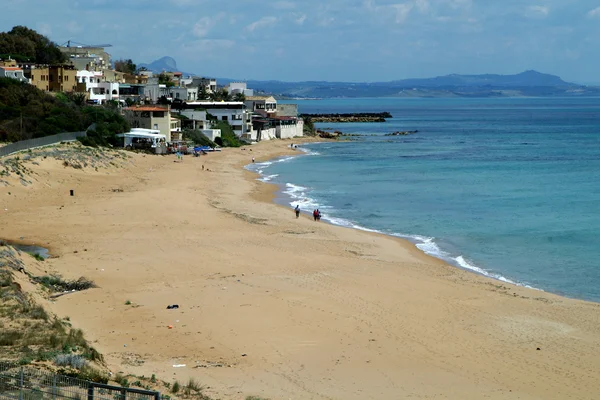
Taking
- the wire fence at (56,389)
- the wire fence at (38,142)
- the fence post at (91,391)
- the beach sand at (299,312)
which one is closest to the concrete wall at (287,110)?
the wire fence at (38,142)

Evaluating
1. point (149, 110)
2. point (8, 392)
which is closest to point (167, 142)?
point (149, 110)

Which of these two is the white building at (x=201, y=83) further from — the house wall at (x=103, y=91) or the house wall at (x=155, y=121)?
the house wall at (x=155, y=121)

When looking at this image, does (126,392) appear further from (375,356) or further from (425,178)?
(425,178)

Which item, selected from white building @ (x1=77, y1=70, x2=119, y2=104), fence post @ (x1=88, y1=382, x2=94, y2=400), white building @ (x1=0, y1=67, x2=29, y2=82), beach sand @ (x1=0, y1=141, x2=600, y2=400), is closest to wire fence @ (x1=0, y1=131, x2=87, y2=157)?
beach sand @ (x1=0, y1=141, x2=600, y2=400)

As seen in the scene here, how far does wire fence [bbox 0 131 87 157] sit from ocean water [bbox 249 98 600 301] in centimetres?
1201

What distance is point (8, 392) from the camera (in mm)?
9547

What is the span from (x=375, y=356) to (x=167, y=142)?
4568 centimetres

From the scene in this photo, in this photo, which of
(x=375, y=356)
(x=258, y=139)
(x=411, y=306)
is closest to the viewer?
(x=375, y=356)

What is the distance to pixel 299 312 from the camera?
16.9 meters

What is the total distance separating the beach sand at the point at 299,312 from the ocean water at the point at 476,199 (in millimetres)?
2123

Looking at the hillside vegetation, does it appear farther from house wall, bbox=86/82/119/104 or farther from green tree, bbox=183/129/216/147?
green tree, bbox=183/129/216/147

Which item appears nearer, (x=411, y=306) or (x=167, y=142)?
Result: (x=411, y=306)

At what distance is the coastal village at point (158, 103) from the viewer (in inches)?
2329

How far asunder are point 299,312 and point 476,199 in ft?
76.3
